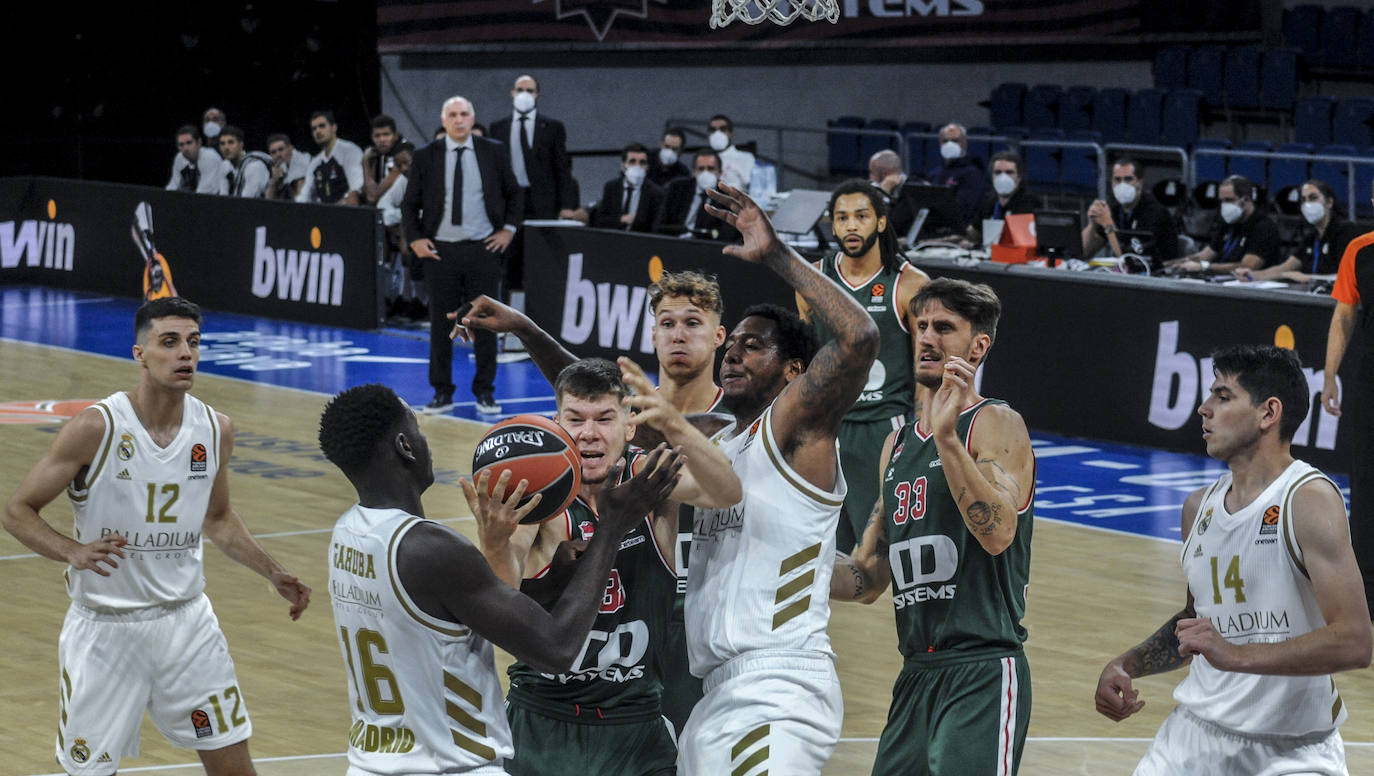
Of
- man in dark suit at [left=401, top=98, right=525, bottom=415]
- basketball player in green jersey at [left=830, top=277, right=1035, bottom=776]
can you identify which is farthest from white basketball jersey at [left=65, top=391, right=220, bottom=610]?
man in dark suit at [left=401, top=98, right=525, bottom=415]

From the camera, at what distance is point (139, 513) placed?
5973mm

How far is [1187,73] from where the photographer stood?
24438 mm

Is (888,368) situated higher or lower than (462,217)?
lower

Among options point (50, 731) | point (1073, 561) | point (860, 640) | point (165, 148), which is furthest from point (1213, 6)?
point (50, 731)

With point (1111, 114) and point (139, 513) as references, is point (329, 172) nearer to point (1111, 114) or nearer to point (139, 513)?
point (1111, 114)

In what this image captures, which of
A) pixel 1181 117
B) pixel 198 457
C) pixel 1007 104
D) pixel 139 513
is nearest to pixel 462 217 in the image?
pixel 198 457

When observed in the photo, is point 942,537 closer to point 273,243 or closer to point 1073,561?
point 1073,561

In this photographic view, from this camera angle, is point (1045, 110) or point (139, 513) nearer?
point (139, 513)

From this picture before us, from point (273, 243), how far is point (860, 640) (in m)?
12.2

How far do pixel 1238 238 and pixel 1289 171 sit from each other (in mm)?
4933

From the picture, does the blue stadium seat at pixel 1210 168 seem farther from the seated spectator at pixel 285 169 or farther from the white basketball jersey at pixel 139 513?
the white basketball jersey at pixel 139 513

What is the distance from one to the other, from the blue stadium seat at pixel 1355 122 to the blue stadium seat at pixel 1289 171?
1.52 meters

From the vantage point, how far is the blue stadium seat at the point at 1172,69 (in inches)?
961

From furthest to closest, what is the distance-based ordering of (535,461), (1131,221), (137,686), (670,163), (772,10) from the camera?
1. (670,163)
2. (1131,221)
3. (772,10)
4. (137,686)
5. (535,461)
